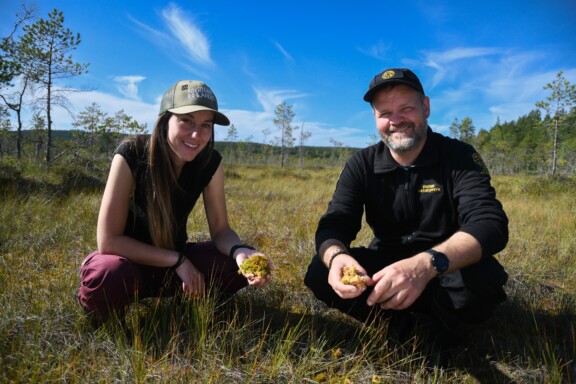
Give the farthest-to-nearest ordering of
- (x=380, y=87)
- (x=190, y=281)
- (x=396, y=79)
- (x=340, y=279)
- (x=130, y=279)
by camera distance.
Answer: (x=380, y=87) < (x=396, y=79) < (x=190, y=281) < (x=130, y=279) < (x=340, y=279)

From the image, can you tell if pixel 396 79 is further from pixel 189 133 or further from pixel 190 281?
pixel 190 281

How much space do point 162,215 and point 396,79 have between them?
1818mm

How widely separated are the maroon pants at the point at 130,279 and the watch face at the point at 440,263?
130 centimetres

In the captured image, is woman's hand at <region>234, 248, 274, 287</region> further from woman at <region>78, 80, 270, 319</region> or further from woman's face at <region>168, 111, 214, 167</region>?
woman's face at <region>168, 111, 214, 167</region>

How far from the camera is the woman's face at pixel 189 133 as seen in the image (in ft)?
6.44

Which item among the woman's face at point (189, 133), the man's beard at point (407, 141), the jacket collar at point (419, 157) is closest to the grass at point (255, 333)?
the woman's face at point (189, 133)

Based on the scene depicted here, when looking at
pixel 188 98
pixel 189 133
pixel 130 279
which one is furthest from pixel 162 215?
pixel 188 98

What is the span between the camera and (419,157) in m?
2.17

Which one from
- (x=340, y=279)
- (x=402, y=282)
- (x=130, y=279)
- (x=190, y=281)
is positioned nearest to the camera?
(x=402, y=282)

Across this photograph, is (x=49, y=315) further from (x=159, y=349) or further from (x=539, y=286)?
(x=539, y=286)

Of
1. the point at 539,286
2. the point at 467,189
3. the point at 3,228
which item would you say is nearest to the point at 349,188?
the point at 467,189

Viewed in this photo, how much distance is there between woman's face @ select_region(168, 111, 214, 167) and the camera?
6.44ft

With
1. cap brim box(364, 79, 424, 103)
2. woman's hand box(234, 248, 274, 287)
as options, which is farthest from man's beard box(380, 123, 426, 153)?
woman's hand box(234, 248, 274, 287)

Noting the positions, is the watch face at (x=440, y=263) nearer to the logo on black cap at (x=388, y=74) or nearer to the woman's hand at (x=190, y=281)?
the logo on black cap at (x=388, y=74)
